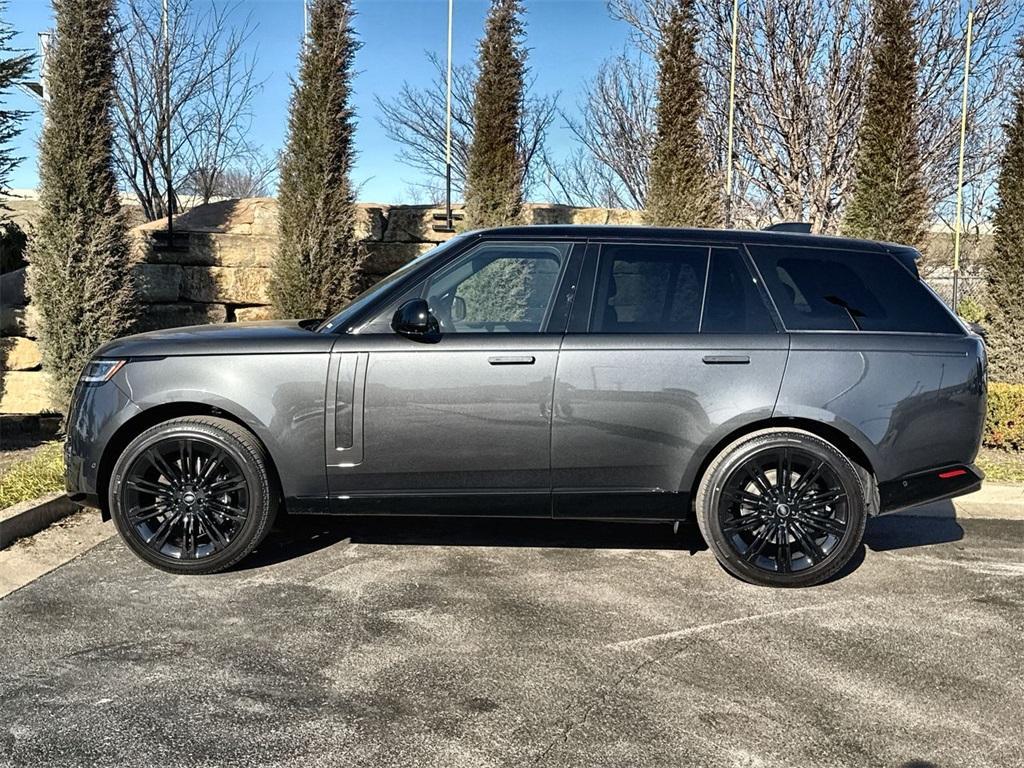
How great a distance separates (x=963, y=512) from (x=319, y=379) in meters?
4.53

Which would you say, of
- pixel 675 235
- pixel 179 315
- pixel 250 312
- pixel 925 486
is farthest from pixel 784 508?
pixel 179 315

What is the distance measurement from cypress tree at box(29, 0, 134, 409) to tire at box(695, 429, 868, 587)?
6687 mm

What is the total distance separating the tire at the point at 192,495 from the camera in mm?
4148

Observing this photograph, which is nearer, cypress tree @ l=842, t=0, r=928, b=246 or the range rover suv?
the range rover suv

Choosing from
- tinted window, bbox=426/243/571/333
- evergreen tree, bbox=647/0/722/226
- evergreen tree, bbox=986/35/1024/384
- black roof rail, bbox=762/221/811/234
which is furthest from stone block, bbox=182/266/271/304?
evergreen tree, bbox=986/35/1024/384

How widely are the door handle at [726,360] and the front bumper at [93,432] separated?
2875mm

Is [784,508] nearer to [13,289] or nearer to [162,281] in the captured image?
[162,281]

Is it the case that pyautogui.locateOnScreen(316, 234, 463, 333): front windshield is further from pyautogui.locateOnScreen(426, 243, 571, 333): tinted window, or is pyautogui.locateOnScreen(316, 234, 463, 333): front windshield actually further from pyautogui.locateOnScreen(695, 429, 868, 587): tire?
pyautogui.locateOnScreen(695, 429, 868, 587): tire

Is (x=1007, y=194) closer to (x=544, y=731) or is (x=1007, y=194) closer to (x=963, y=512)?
(x=963, y=512)

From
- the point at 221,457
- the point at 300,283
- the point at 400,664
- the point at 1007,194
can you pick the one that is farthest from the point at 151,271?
the point at 1007,194

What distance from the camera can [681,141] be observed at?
9.92 metres

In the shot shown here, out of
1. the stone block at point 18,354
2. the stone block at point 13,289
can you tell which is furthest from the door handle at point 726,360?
the stone block at point 13,289

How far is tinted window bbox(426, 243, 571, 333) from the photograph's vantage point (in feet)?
13.9

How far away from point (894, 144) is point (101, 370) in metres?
8.70
